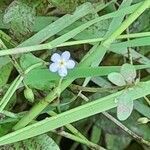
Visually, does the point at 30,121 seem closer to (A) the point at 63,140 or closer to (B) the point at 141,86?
(B) the point at 141,86

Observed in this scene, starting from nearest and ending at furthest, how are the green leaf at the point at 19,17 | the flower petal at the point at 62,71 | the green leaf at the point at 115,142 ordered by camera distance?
the flower petal at the point at 62,71
the green leaf at the point at 19,17
the green leaf at the point at 115,142

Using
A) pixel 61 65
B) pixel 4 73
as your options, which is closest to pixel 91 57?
pixel 61 65

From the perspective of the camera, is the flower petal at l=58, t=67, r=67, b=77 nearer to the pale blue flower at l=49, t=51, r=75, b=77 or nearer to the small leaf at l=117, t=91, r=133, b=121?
the pale blue flower at l=49, t=51, r=75, b=77

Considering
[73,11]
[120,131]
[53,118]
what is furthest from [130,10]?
[120,131]

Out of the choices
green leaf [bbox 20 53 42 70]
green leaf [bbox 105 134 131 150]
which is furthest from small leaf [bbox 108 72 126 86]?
green leaf [bbox 105 134 131 150]

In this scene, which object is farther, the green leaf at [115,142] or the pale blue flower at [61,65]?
the green leaf at [115,142]

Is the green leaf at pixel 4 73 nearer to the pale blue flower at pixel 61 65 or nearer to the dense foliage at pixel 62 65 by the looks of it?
the dense foliage at pixel 62 65

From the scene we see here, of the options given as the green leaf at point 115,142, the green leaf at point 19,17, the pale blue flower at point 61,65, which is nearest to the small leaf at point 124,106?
the pale blue flower at point 61,65

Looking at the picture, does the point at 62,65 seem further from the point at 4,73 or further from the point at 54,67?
the point at 4,73

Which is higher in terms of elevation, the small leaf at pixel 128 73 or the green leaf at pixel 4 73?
the green leaf at pixel 4 73
